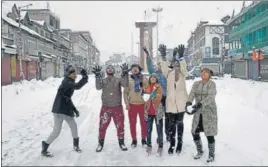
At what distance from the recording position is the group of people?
6850 millimetres

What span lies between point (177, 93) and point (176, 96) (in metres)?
0.07

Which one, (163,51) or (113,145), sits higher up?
(163,51)

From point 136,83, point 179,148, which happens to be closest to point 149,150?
point 179,148

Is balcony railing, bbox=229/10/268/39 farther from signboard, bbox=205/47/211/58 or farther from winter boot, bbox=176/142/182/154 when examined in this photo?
winter boot, bbox=176/142/182/154

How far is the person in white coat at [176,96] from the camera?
23.0ft

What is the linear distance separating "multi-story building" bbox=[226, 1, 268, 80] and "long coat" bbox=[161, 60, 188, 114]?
30061 millimetres

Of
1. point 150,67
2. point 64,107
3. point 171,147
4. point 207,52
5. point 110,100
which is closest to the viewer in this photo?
point 171,147

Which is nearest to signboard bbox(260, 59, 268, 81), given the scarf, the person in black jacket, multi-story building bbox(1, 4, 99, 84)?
multi-story building bbox(1, 4, 99, 84)

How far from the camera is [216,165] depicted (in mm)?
6211

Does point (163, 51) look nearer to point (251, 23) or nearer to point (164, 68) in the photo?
point (164, 68)

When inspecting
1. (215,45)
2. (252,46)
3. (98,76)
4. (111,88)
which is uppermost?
(215,45)

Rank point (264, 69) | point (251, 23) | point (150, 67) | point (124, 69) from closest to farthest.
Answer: point (124, 69) < point (150, 67) < point (264, 69) < point (251, 23)

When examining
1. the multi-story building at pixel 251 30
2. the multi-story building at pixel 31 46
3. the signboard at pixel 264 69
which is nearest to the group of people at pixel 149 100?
the multi-story building at pixel 31 46

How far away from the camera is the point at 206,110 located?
650cm
